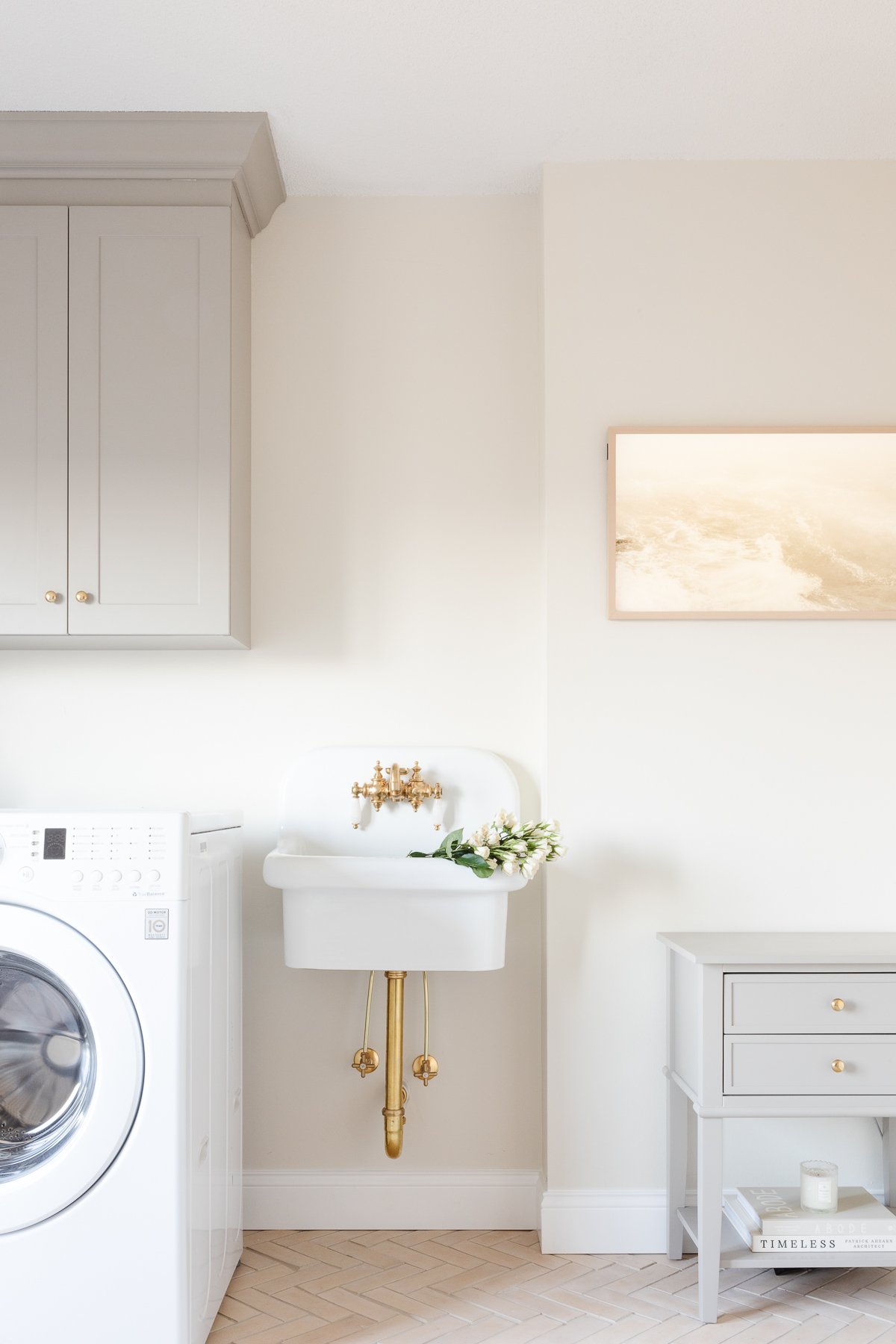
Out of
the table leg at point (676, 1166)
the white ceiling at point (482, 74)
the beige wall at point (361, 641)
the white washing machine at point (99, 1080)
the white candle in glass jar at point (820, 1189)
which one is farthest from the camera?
the beige wall at point (361, 641)

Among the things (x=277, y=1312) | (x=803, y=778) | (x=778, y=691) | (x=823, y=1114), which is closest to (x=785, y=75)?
(x=778, y=691)

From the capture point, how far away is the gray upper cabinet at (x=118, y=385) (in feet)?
7.38

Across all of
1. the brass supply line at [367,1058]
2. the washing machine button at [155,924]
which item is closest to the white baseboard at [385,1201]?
the brass supply line at [367,1058]

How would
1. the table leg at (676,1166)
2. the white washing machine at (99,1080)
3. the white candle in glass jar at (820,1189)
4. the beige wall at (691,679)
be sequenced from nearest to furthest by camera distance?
the white washing machine at (99,1080)
the white candle in glass jar at (820,1189)
the table leg at (676,1166)
the beige wall at (691,679)

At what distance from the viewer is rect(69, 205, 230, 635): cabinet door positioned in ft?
7.39

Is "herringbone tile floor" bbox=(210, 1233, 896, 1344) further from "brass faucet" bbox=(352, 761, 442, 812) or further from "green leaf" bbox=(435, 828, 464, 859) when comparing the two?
"brass faucet" bbox=(352, 761, 442, 812)

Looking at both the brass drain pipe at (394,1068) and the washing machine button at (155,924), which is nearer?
the washing machine button at (155,924)

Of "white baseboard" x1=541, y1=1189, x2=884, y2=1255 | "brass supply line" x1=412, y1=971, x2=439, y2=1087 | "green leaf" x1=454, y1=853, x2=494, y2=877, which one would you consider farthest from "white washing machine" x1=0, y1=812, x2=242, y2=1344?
"white baseboard" x1=541, y1=1189, x2=884, y2=1255

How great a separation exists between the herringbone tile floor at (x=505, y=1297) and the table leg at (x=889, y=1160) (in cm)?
15

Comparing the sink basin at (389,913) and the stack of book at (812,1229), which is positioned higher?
the sink basin at (389,913)

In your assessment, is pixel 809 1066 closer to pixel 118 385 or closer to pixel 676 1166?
pixel 676 1166

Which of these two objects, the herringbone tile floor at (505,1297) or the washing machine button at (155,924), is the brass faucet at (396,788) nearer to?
the washing machine button at (155,924)

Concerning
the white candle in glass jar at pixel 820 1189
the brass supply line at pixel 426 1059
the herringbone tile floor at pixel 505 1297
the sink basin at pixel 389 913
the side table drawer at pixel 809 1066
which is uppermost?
the sink basin at pixel 389 913

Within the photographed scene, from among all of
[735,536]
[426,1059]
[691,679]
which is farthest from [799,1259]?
[735,536]
